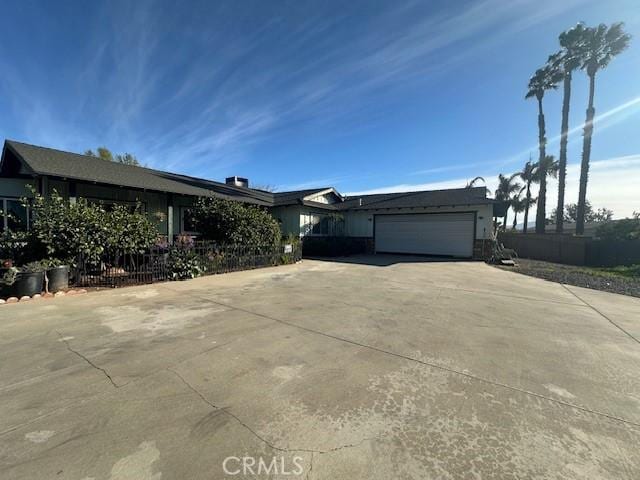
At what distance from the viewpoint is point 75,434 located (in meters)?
2.11

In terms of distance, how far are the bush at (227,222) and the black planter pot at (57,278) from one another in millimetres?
4728

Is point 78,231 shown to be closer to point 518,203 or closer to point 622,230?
point 622,230

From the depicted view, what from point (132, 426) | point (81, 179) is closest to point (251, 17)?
point (81, 179)

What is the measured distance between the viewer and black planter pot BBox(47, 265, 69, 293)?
21.8ft

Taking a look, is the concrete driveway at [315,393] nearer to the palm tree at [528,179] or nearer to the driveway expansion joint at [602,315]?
the driveway expansion joint at [602,315]

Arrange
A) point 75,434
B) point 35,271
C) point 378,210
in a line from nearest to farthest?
point 75,434 → point 35,271 → point 378,210

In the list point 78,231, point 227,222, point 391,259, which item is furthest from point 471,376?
point 391,259

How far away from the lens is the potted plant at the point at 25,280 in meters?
6.14

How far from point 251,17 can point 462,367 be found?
35.6 ft

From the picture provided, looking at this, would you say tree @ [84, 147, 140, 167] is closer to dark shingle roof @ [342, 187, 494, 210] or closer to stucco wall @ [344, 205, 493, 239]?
stucco wall @ [344, 205, 493, 239]

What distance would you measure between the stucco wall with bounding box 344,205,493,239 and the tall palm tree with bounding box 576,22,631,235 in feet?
39.5

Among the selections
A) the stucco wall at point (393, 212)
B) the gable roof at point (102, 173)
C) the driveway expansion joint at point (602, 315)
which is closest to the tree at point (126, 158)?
the gable roof at point (102, 173)

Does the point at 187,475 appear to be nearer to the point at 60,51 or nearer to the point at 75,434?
the point at 75,434

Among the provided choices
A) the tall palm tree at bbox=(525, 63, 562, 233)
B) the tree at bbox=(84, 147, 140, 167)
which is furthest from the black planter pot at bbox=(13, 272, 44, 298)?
the tall palm tree at bbox=(525, 63, 562, 233)
